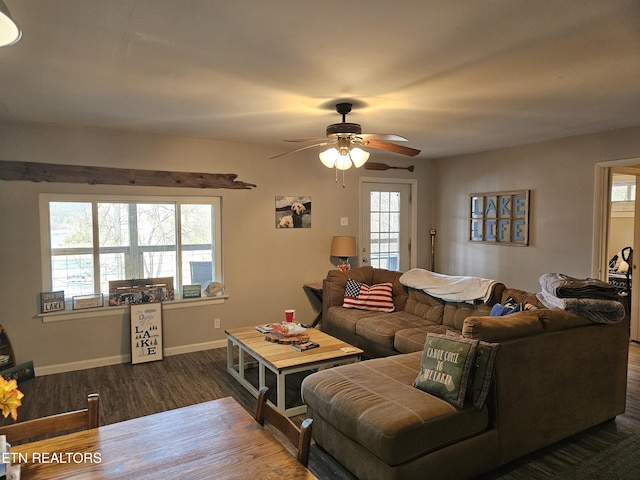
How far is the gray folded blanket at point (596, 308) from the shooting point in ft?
9.29

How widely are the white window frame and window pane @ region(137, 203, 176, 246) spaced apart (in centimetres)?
8

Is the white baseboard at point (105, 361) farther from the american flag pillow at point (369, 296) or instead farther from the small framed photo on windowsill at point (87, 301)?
the american flag pillow at point (369, 296)

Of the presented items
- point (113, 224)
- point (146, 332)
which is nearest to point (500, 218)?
point (146, 332)

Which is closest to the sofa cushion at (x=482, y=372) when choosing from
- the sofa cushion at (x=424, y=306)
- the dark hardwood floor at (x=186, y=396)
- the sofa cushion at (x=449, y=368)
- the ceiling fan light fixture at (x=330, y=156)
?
the sofa cushion at (x=449, y=368)

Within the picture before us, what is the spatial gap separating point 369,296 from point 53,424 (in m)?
3.60

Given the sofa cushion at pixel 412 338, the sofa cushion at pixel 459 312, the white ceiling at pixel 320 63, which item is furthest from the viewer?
the sofa cushion at pixel 459 312

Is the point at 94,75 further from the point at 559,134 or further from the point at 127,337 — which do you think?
the point at 559,134

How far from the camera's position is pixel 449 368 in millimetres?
2434

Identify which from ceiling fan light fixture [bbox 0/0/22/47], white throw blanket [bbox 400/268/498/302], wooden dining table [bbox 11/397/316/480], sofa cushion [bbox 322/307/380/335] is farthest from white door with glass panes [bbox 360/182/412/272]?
ceiling fan light fixture [bbox 0/0/22/47]

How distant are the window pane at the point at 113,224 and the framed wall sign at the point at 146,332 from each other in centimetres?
70

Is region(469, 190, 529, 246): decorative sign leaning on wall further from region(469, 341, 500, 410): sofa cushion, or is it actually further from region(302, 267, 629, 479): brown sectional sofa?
region(469, 341, 500, 410): sofa cushion

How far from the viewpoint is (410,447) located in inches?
85.4

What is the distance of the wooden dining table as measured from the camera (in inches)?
50.6

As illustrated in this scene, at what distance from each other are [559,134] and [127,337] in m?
5.03
